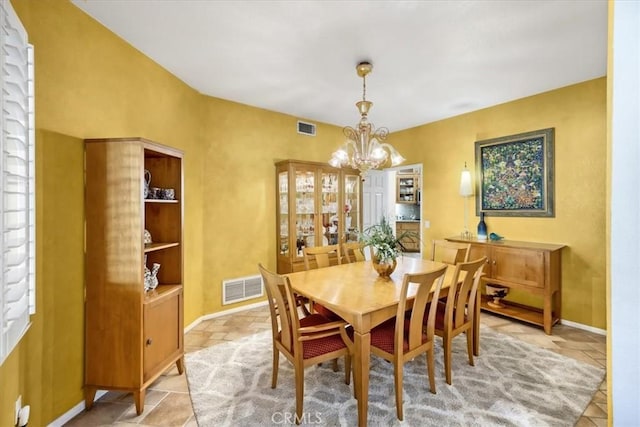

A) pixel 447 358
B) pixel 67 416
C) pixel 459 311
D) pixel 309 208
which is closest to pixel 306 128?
pixel 309 208

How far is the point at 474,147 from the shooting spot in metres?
4.05

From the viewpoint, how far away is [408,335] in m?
2.02

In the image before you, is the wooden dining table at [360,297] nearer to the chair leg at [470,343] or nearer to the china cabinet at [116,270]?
the chair leg at [470,343]

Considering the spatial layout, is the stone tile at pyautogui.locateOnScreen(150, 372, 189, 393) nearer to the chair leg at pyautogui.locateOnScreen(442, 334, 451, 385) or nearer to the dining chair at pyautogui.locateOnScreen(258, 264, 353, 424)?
the dining chair at pyautogui.locateOnScreen(258, 264, 353, 424)

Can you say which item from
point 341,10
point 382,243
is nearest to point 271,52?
point 341,10

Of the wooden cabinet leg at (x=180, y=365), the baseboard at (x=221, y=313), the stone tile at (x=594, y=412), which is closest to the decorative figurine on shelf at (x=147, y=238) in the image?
the wooden cabinet leg at (x=180, y=365)

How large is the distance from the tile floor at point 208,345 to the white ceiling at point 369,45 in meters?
2.78

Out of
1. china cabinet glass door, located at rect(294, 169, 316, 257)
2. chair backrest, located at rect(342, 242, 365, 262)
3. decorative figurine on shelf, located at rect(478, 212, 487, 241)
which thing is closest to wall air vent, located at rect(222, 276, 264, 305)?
china cabinet glass door, located at rect(294, 169, 316, 257)

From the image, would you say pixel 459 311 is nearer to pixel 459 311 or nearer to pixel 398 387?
pixel 459 311

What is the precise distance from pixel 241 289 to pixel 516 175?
13.0 feet

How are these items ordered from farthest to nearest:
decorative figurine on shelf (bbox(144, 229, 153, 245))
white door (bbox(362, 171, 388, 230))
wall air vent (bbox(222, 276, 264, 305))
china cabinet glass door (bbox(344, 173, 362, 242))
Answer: white door (bbox(362, 171, 388, 230)) < china cabinet glass door (bbox(344, 173, 362, 242)) < wall air vent (bbox(222, 276, 264, 305)) < decorative figurine on shelf (bbox(144, 229, 153, 245))

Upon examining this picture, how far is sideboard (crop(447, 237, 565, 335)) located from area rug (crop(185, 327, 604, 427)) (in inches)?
26.4

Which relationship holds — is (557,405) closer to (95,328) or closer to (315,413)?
(315,413)

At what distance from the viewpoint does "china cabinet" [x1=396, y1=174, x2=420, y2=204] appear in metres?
8.27
